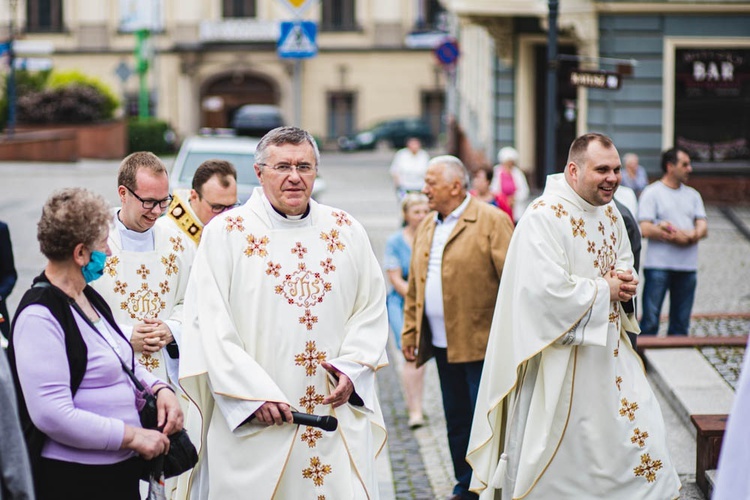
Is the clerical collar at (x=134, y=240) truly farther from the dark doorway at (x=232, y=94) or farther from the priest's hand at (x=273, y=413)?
the dark doorway at (x=232, y=94)

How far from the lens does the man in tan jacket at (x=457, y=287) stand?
723 cm

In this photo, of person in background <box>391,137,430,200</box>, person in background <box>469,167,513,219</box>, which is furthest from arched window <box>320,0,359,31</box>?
person in background <box>469,167,513,219</box>

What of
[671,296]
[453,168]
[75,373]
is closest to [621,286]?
[453,168]

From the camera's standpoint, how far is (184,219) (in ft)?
21.5

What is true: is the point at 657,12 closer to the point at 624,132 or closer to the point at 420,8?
the point at 624,132

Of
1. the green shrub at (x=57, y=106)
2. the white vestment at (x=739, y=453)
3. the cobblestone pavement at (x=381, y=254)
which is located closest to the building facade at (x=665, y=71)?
the cobblestone pavement at (x=381, y=254)

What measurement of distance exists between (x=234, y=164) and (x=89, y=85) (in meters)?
23.5

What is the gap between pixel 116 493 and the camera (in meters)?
4.36

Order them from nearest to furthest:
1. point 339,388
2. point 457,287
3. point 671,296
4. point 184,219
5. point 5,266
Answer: point 339,388
point 184,219
point 457,287
point 5,266
point 671,296

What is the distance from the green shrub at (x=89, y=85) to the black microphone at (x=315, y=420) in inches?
1276

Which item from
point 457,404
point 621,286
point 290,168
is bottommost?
point 457,404

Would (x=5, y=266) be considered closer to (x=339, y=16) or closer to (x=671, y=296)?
(x=671, y=296)

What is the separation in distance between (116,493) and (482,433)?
2.34 metres

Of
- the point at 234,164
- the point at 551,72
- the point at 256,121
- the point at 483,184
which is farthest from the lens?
the point at 256,121
